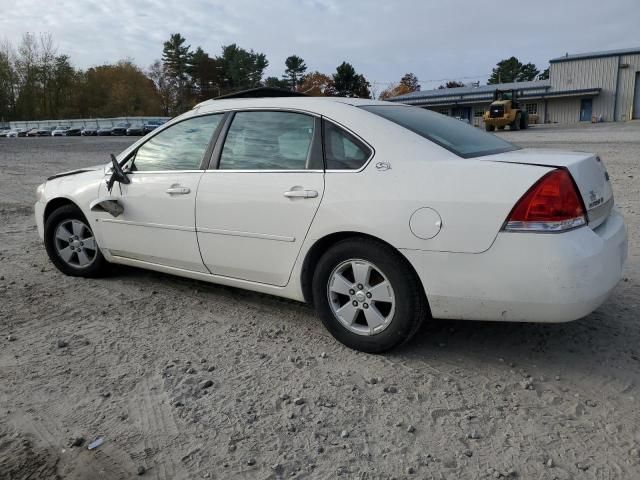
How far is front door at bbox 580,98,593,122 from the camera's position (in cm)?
5203

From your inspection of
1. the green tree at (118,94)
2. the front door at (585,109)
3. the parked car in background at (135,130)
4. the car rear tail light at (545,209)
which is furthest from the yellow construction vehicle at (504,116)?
the green tree at (118,94)

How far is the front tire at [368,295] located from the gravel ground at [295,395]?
16 cm

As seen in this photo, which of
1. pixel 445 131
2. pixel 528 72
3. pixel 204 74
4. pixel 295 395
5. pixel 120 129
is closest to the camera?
pixel 295 395

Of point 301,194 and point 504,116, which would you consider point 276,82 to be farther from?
point 301,194

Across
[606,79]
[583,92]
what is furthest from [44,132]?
[606,79]

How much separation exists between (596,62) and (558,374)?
58.1 metres

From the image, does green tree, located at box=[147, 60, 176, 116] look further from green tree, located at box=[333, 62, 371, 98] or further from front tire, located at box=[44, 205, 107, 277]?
front tire, located at box=[44, 205, 107, 277]

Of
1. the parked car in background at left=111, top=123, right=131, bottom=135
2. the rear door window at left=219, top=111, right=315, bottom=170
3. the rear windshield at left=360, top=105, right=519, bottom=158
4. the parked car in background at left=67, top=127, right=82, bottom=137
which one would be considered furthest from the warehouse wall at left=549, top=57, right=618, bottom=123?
the rear door window at left=219, top=111, right=315, bottom=170

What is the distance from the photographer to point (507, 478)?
2.26 metres

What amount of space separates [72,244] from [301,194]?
2.65 meters

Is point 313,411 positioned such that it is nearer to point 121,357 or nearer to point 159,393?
point 159,393

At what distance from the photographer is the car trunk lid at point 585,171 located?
115 inches

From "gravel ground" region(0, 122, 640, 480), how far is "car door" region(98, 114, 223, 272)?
0.46 m

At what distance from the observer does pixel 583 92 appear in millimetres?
51125
